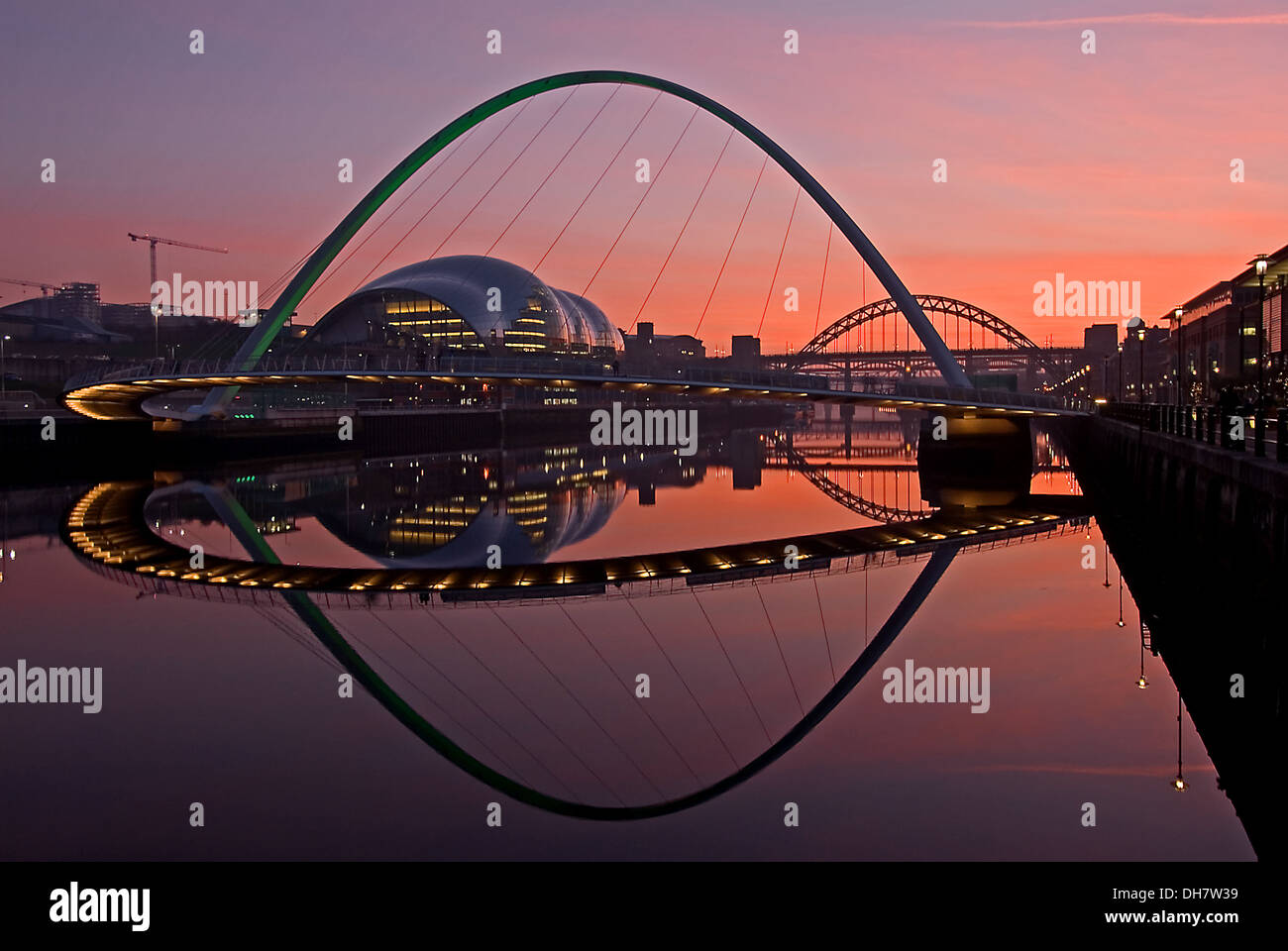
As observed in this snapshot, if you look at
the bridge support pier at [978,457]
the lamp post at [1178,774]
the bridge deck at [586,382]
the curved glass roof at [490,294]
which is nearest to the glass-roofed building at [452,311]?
the curved glass roof at [490,294]

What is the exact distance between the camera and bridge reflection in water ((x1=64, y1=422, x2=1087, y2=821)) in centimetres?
1231

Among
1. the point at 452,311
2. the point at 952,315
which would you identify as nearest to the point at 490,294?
the point at 452,311

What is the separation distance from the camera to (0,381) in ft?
258

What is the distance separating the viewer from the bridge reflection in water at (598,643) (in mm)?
12312

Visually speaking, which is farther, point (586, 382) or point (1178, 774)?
point (586, 382)

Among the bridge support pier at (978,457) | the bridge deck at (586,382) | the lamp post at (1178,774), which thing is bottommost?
the lamp post at (1178,774)

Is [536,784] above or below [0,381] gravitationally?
below

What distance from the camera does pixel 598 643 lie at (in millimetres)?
18359

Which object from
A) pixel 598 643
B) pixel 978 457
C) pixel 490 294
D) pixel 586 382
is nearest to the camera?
pixel 598 643

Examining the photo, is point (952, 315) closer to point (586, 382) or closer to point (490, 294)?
point (490, 294)

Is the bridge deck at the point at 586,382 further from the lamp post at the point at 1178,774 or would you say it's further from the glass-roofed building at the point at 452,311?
the glass-roofed building at the point at 452,311
